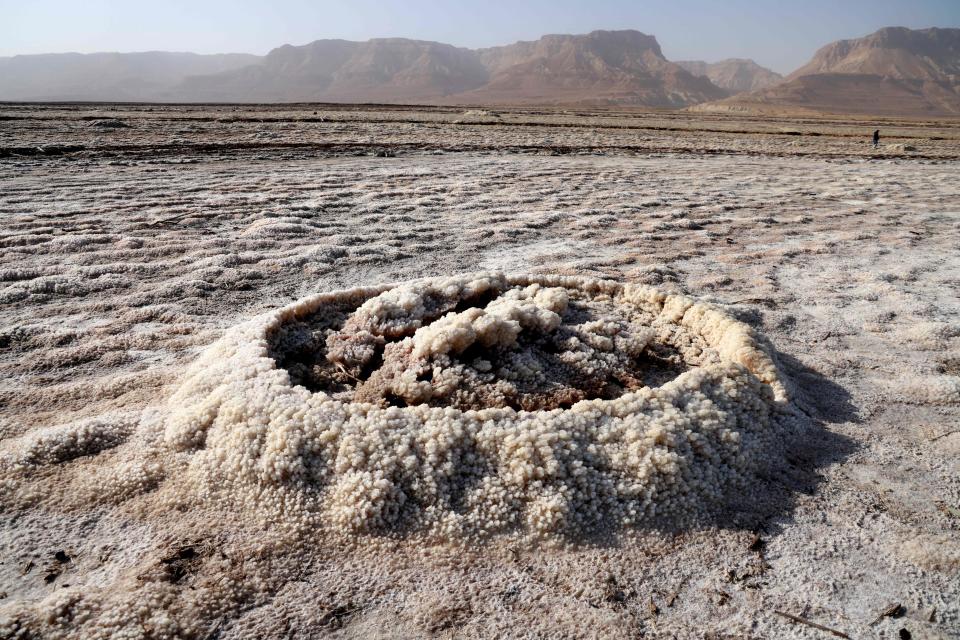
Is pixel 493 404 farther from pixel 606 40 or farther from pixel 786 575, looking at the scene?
pixel 606 40

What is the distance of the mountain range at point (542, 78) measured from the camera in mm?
89000

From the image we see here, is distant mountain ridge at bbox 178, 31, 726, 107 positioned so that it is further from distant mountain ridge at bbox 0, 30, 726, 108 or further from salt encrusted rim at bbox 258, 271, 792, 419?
salt encrusted rim at bbox 258, 271, 792, 419

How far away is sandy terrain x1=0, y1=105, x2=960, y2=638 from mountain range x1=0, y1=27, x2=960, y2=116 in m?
74.5

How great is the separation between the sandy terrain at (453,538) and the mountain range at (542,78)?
74492 millimetres

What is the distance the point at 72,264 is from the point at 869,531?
4797 millimetres

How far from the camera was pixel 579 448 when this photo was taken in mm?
1959

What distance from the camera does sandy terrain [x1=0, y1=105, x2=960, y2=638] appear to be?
158 cm

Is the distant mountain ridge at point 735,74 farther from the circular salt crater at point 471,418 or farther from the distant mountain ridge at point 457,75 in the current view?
the circular salt crater at point 471,418

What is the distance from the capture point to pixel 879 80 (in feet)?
319

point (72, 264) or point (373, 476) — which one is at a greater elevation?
point (72, 264)

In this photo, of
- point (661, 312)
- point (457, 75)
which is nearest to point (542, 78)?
point (457, 75)

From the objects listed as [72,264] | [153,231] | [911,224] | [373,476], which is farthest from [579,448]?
[911,224]

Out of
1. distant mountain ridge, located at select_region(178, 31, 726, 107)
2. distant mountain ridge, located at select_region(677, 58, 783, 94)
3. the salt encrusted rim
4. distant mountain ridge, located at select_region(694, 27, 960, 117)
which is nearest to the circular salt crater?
the salt encrusted rim

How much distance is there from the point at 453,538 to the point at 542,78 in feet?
403
